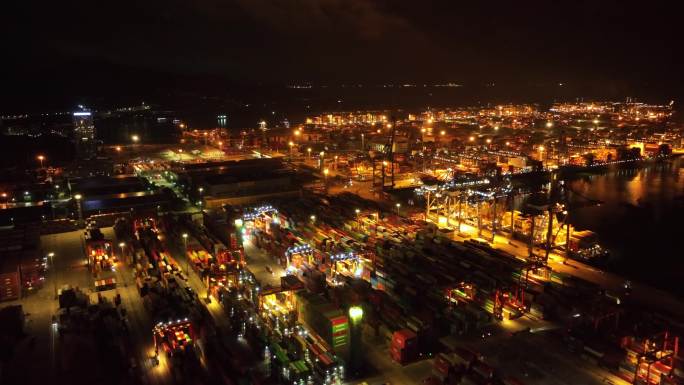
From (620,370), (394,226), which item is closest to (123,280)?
(394,226)

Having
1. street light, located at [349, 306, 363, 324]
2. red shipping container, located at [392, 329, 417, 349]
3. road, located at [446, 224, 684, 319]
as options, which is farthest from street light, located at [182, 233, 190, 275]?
road, located at [446, 224, 684, 319]

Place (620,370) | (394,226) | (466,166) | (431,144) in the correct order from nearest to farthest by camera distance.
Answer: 1. (620,370)
2. (394,226)
3. (466,166)
4. (431,144)

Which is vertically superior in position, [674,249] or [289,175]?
[289,175]

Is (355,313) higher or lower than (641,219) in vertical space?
higher

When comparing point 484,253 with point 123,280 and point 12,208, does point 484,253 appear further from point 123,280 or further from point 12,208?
point 12,208

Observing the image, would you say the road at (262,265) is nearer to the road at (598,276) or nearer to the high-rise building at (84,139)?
the road at (598,276)

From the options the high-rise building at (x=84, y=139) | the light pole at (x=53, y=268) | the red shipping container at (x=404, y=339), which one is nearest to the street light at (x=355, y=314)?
the red shipping container at (x=404, y=339)

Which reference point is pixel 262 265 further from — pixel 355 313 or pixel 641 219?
pixel 641 219

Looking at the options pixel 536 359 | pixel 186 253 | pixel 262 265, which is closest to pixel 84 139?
pixel 186 253
